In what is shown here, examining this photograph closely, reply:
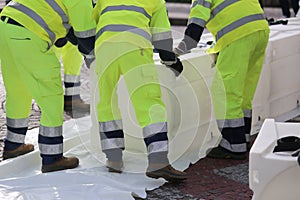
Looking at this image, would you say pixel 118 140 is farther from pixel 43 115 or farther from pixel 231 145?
pixel 231 145

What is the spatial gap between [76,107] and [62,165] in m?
1.77

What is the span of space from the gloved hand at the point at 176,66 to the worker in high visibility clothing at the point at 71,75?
1.77m

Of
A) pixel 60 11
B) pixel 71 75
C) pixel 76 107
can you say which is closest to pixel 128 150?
pixel 60 11

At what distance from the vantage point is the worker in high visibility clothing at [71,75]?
6.75 m

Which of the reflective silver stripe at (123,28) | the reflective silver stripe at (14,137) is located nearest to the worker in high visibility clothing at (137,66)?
the reflective silver stripe at (123,28)

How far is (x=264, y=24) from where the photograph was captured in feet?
17.9

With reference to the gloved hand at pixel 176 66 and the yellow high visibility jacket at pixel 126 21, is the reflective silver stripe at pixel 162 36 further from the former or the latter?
the gloved hand at pixel 176 66

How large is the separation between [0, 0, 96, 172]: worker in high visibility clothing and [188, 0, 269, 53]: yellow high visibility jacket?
98cm

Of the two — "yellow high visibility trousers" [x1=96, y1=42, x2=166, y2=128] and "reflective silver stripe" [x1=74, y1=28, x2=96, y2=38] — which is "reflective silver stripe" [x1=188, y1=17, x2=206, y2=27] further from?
"reflective silver stripe" [x1=74, y1=28, x2=96, y2=38]

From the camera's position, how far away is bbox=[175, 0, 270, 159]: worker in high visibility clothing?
532 centimetres

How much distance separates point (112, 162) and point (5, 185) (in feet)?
2.67

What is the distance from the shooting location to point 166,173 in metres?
4.71

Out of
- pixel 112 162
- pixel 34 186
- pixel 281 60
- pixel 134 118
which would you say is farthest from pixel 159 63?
pixel 281 60

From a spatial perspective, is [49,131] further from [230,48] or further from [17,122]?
[230,48]
